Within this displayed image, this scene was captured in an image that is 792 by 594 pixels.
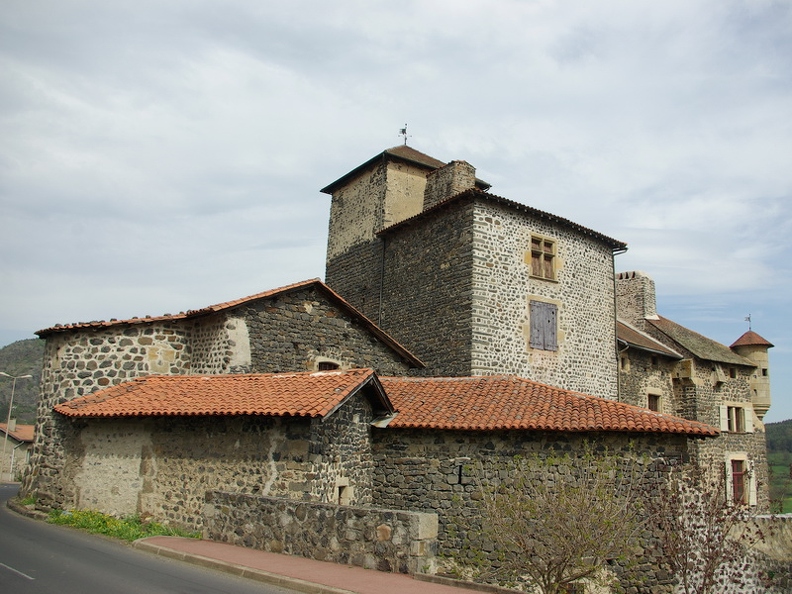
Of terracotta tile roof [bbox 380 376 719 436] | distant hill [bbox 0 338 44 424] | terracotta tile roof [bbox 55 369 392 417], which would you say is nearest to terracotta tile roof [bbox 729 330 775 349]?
terracotta tile roof [bbox 380 376 719 436]

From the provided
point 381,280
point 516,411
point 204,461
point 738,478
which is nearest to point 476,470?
point 516,411

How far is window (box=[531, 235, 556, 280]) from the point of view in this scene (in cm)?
1933

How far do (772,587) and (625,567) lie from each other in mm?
8354

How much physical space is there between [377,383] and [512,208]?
865cm

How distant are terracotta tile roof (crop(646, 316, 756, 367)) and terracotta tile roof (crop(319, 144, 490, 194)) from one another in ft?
33.6

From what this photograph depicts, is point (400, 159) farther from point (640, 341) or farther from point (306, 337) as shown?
point (640, 341)

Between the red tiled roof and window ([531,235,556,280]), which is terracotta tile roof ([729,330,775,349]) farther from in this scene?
the red tiled roof

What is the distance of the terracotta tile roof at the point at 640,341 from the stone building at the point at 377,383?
0.74ft

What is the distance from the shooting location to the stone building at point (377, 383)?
1155cm

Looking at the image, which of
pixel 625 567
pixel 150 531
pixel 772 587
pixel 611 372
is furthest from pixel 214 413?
pixel 772 587

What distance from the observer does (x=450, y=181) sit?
20938 millimetres

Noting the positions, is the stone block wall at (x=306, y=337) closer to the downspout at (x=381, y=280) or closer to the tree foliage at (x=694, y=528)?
the downspout at (x=381, y=280)

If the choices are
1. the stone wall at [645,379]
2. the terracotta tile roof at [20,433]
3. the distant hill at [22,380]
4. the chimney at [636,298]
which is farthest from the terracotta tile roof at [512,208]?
the distant hill at [22,380]

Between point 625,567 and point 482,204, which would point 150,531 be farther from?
point 482,204
